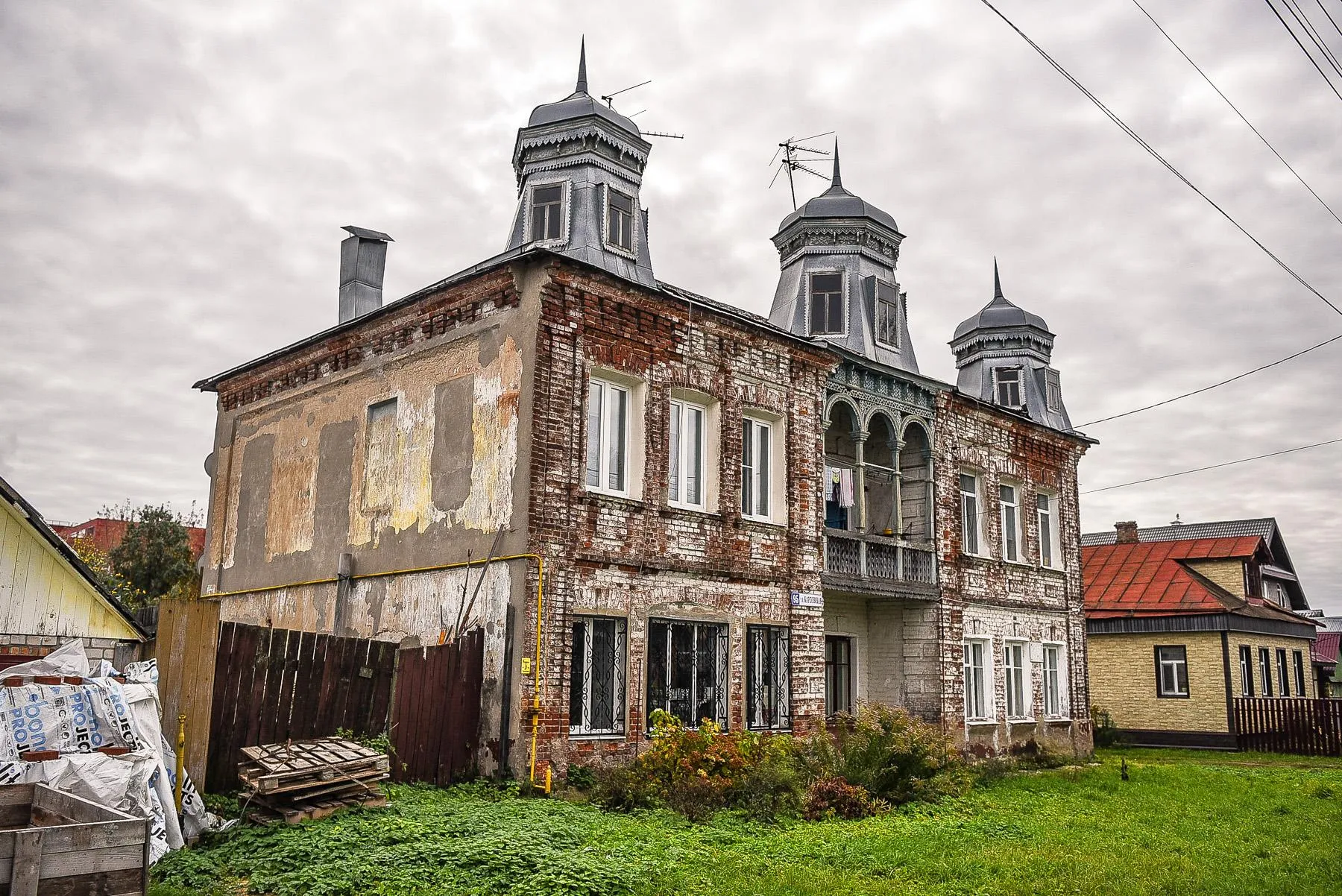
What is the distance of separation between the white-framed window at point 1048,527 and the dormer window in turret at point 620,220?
13.2 m

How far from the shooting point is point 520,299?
47.8 feet

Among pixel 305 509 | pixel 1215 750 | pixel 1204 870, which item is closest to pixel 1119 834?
pixel 1204 870

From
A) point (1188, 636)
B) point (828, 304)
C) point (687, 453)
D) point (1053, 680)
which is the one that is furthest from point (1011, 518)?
point (1188, 636)

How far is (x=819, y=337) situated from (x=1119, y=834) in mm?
11462

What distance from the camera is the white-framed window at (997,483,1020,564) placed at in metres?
24.6

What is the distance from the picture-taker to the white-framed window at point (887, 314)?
2212 cm

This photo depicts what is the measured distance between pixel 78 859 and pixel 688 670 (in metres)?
10.6

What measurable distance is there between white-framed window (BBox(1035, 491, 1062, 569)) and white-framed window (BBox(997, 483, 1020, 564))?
3.36 ft

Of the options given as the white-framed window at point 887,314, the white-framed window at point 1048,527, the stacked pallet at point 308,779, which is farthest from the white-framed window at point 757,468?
the white-framed window at point 1048,527

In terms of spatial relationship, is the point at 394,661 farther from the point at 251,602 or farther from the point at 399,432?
the point at 251,602

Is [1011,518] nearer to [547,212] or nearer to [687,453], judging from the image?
[687,453]

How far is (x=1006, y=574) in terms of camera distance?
23766mm

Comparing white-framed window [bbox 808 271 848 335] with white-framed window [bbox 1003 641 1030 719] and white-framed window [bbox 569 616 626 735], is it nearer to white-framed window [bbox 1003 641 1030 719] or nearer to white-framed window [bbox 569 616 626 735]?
white-framed window [bbox 1003 641 1030 719]

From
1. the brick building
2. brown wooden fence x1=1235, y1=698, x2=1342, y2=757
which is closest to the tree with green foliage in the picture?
the brick building
